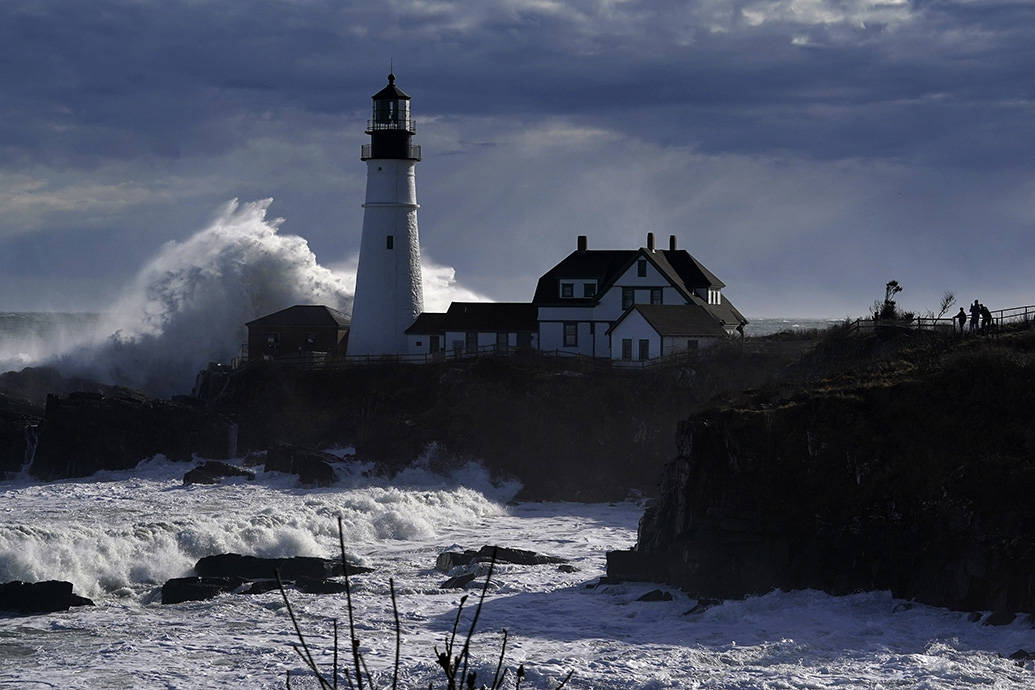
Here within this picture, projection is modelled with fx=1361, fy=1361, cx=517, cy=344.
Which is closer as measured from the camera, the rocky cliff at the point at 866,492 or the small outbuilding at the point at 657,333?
the rocky cliff at the point at 866,492

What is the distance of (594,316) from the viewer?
59.2 metres

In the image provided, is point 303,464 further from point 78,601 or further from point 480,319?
point 78,601

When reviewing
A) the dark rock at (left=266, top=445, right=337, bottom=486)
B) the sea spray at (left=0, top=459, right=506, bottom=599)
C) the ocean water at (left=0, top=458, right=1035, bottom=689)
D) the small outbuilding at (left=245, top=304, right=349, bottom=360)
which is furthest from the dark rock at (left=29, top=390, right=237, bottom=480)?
the small outbuilding at (left=245, top=304, right=349, bottom=360)

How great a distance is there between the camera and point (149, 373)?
7188 cm

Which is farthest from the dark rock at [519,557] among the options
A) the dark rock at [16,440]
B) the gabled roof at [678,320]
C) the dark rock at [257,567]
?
the dark rock at [16,440]

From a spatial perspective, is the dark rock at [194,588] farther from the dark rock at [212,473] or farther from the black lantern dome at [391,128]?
the black lantern dome at [391,128]

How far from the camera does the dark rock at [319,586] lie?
32.3m

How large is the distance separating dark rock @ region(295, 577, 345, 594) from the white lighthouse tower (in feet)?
90.6

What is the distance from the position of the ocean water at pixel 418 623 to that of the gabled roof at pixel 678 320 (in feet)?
51.1

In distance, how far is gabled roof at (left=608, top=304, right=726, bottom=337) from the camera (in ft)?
185

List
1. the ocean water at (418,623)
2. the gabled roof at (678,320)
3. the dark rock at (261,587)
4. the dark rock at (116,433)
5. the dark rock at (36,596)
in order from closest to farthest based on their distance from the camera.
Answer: the ocean water at (418,623) → the dark rock at (36,596) → the dark rock at (261,587) → the dark rock at (116,433) → the gabled roof at (678,320)

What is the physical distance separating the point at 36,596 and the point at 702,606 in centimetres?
1476

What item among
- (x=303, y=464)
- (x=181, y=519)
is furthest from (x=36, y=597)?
(x=303, y=464)

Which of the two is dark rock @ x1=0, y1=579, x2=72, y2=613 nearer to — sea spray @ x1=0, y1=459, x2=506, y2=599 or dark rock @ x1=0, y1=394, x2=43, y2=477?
sea spray @ x1=0, y1=459, x2=506, y2=599
